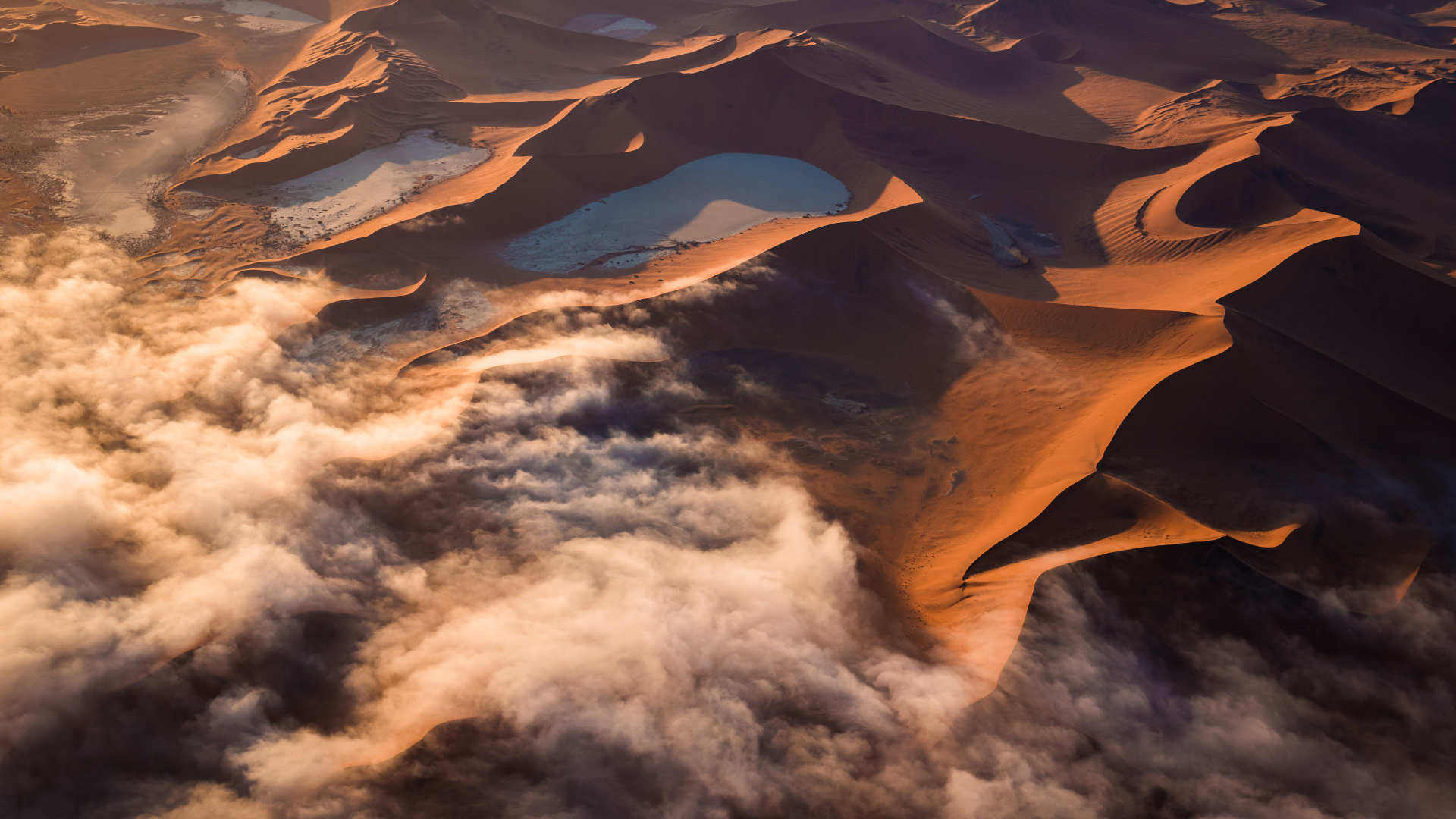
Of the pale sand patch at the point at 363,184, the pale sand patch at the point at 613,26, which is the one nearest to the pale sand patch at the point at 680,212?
the pale sand patch at the point at 363,184

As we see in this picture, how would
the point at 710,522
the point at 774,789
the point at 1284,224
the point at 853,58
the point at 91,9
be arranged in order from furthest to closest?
1. the point at 91,9
2. the point at 853,58
3. the point at 1284,224
4. the point at 710,522
5. the point at 774,789

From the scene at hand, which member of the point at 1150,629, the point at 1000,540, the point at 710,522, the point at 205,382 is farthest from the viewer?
the point at 205,382

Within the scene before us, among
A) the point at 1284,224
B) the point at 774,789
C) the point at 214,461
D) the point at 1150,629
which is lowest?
the point at 774,789

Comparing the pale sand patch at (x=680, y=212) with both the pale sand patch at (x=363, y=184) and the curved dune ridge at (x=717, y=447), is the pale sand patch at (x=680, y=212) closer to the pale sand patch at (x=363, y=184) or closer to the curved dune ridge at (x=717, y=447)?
the curved dune ridge at (x=717, y=447)

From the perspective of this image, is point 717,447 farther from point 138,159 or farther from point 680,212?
point 138,159

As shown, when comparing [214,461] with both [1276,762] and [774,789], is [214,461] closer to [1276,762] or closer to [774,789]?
[774,789]

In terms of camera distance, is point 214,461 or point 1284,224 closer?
point 214,461

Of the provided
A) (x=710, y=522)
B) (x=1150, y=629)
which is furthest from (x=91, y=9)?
(x=1150, y=629)

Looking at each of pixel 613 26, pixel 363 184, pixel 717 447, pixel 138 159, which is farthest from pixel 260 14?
pixel 717 447
